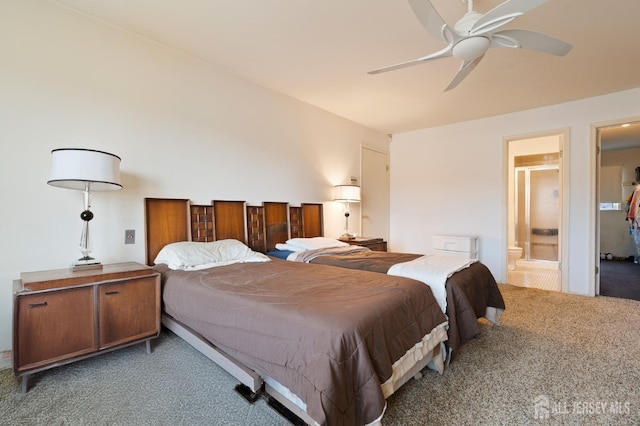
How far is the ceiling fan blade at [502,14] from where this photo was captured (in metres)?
1.46

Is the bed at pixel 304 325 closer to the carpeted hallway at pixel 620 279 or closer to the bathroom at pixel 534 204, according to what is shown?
the carpeted hallway at pixel 620 279

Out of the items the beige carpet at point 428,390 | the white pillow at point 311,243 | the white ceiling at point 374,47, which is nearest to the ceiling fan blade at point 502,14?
the white ceiling at point 374,47

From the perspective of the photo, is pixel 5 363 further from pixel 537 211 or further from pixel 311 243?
pixel 537 211

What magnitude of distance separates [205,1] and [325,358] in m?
2.47

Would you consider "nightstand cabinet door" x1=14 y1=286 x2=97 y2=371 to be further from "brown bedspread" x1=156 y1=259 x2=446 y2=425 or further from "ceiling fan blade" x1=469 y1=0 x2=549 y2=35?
"ceiling fan blade" x1=469 y1=0 x2=549 y2=35

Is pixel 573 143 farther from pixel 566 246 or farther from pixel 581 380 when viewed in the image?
pixel 581 380

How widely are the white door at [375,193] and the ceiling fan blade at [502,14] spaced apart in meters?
3.35

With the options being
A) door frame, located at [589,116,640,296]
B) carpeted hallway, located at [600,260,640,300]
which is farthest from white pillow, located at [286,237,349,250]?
carpeted hallway, located at [600,260,640,300]

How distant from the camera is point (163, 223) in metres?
2.67

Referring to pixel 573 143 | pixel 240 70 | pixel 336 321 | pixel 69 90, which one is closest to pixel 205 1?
pixel 240 70

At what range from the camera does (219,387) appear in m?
1.75

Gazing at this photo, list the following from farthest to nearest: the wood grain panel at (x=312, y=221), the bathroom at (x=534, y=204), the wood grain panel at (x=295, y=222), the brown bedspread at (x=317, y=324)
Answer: the bathroom at (x=534, y=204), the wood grain panel at (x=312, y=221), the wood grain panel at (x=295, y=222), the brown bedspread at (x=317, y=324)

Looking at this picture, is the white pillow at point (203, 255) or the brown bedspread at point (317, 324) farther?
the white pillow at point (203, 255)

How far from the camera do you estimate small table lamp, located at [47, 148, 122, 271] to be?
1.85 meters
